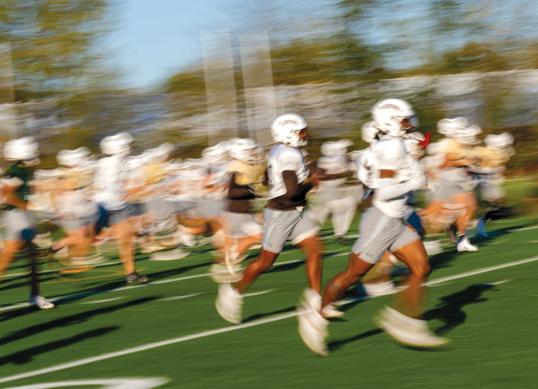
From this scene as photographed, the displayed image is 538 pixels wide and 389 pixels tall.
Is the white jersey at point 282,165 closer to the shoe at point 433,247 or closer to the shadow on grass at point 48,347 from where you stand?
the shadow on grass at point 48,347

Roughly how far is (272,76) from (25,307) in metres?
27.2

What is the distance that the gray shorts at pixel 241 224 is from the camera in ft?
51.5

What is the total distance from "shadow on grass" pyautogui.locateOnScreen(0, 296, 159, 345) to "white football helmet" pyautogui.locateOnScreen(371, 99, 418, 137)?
4090 millimetres

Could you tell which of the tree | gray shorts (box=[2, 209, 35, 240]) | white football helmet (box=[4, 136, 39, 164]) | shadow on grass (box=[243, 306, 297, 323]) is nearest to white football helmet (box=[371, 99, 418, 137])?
shadow on grass (box=[243, 306, 297, 323])

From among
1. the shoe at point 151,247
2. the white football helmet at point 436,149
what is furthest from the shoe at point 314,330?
the shoe at point 151,247

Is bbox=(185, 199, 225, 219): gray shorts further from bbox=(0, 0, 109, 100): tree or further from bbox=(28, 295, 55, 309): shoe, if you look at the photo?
bbox=(0, 0, 109, 100): tree

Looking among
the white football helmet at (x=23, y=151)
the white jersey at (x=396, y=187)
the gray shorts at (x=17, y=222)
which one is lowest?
the gray shorts at (x=17, y=222)

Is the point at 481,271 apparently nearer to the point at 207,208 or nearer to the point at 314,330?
the point at 314,330

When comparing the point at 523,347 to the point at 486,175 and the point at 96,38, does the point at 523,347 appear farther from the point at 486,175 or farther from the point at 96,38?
the point at 96,38

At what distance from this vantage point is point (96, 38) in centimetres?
3734

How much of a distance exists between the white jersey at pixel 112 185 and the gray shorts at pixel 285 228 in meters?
4.63

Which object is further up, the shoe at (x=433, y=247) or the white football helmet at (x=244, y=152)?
the white football helmet at (x=244, y=152)

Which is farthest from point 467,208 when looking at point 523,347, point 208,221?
point 523,347

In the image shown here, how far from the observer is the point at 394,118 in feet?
30.8
